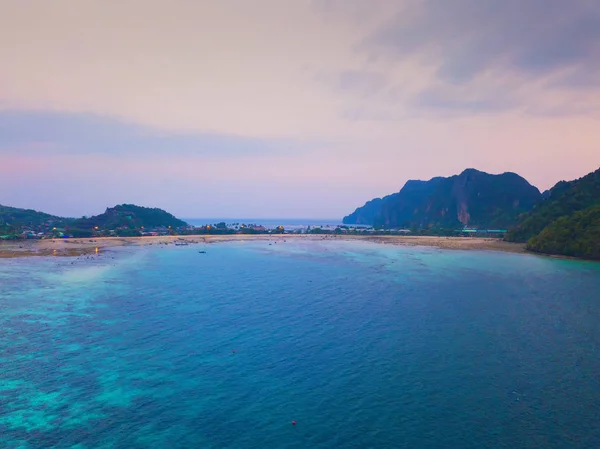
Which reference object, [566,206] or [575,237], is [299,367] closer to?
[575,237]

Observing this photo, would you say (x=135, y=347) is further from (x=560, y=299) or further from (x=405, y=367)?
(x=560, y=299)

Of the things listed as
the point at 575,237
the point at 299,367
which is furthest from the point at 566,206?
the point at 299,367

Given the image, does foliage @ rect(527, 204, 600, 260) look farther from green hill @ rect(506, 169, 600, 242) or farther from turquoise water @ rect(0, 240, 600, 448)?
turquoise water @ rect(0, 240, 600, 448)

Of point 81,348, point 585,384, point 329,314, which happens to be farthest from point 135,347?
point 585,384

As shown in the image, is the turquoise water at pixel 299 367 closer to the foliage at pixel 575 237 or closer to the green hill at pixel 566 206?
the foliage at pixel 575 237

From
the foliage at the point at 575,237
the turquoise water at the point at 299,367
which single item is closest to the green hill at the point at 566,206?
the foliage at the point at 575,237
